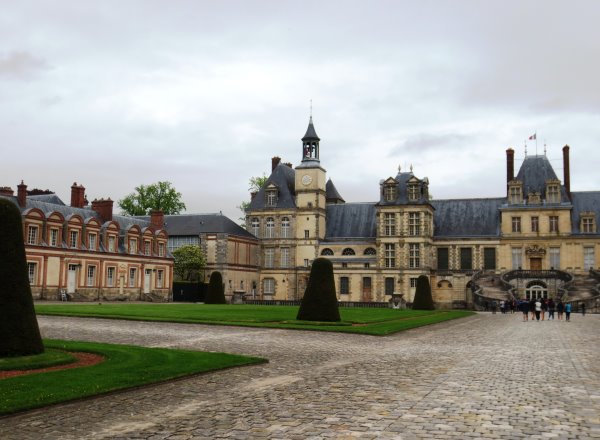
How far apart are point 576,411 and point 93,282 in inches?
1913

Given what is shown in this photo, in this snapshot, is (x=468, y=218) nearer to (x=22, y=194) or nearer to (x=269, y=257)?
(x=269, y=257)

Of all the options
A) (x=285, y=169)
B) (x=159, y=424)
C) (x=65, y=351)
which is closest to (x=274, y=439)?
(x=159, y=424)

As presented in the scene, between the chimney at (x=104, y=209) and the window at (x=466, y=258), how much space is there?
112 ft

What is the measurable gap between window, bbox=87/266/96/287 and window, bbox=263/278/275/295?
21134 millimetres

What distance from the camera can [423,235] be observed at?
2547 inches

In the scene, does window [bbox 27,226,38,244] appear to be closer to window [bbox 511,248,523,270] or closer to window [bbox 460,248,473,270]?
window [bbox 460,248,473,270]

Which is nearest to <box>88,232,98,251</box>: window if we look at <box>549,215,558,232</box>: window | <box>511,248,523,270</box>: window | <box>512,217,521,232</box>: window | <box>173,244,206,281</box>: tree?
<box>173,244,206,281</box>: tree

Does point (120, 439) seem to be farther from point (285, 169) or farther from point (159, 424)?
point (285, 169)

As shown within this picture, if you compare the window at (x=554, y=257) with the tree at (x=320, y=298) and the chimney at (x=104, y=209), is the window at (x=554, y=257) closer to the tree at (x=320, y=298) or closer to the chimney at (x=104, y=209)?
the tree at (x=320, y=298)

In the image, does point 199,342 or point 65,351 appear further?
point 199,342

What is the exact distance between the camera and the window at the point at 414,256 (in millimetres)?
64750

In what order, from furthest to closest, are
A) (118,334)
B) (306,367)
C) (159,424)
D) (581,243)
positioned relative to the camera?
(581,243), (118,334), (306,367), (159,424)

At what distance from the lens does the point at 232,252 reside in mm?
65625

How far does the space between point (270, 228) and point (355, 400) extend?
6033 cm
